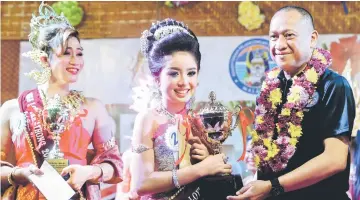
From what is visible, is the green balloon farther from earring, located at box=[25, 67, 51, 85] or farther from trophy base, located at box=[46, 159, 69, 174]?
trophy base, located at box=[46, 159, 69, 174]

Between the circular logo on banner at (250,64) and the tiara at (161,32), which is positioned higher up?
the tiara at (161,32)

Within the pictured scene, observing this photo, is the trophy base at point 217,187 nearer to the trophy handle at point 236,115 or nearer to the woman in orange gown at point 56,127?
the trophy handle at point 236,115

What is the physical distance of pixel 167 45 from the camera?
3.30 metres

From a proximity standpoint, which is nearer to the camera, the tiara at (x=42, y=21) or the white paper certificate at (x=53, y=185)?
the white paper certificate at (x=53, y=185)

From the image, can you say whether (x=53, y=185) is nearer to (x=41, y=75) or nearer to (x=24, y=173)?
(x=24, y=173)

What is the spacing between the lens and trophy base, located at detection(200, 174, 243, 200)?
3241 mm

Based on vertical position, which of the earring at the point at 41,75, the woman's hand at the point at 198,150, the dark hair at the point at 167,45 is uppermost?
the dark hair at the point at 167,45

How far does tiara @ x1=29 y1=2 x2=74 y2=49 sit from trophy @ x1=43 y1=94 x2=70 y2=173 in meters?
0.39

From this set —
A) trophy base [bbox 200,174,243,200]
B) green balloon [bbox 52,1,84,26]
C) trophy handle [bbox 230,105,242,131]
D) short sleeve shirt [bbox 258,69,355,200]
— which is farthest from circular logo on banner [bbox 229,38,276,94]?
green balloon [bbox 52,1,84,26]

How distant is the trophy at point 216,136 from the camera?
325cm

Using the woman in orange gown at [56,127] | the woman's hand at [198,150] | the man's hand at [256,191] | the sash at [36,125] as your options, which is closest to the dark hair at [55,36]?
the woman in orange gown at [56,127]

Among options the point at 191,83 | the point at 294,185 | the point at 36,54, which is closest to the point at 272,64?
the point at 191,83

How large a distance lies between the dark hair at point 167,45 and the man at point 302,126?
464 mm

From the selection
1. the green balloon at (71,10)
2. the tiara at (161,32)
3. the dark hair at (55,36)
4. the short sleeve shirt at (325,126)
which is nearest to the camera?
the short sleeve shirt at (325,126)
